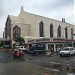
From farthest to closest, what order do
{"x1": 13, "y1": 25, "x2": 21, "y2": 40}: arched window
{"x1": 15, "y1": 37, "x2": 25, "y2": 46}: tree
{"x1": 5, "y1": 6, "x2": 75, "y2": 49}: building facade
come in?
{"x1": 5, "y1": 6, "x2": 75, "y2": 49}: building facade → {"x1": 13, "y1": 25, "x2": 21, "y2": 40}: arched window → {"x1": 15, "y1": 37, "x2": 25, "y2": 46}: tree

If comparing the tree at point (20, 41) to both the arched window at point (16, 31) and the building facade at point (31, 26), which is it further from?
the arched window at point (16, 31)

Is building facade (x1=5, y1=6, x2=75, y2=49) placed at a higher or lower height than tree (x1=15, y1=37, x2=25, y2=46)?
higher

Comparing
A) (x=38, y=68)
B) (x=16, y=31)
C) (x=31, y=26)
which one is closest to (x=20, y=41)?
(x=16, y=31)

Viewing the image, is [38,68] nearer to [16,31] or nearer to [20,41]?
[20,41]

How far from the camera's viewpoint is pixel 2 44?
351ft

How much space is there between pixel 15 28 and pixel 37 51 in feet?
163

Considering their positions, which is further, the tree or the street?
the tree

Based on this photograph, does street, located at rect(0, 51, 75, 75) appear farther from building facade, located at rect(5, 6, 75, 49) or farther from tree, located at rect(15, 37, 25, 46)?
building facade, located at rect(5, 6, 75, 49)

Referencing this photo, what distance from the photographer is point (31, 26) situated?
10662 cm

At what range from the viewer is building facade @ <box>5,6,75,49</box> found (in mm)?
103875

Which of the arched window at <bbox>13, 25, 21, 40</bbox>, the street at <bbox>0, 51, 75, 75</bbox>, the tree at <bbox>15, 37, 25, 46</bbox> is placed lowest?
the street at <bbox>0, 51, 75, 75</bbox>

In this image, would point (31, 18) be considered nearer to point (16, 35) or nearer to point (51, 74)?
point (16, 35)

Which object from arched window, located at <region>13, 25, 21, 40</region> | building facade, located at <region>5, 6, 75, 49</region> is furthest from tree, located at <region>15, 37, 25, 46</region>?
arched window, located at <region>13, 25, 21, 40</region>

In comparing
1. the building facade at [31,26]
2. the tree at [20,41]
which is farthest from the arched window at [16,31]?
the tree at [20,41]
